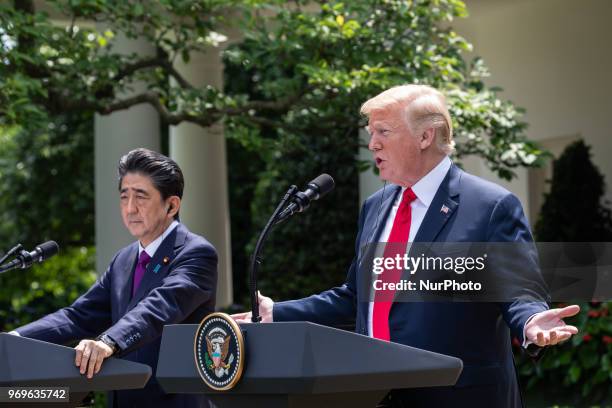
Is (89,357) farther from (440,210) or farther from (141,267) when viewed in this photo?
(440,210)

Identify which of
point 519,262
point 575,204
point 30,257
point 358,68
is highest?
point 358,68

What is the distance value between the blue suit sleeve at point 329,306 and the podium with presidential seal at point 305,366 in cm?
75

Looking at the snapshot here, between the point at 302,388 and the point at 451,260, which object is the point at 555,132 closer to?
the point at 451,260

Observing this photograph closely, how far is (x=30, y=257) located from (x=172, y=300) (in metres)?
0.54

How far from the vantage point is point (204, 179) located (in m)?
11.1

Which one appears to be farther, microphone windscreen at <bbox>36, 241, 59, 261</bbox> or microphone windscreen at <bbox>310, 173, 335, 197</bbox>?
microphone windscreen at <bbox>36, 241, 59, 261</bbox>

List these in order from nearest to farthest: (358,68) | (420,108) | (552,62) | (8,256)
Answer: (420,108) → (8,256) → (358,68) → (552,62)

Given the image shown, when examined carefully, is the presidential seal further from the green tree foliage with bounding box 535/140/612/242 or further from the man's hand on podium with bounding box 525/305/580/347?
the green tree foliage with bounding box 535/140/612/242

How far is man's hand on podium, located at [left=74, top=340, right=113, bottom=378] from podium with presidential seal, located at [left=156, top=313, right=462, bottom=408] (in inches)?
26.1

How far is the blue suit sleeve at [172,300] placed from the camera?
3.73 metres

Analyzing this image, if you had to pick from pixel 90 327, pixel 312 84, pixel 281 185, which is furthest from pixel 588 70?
pixel 90 327

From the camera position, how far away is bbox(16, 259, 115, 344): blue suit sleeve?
164 inches

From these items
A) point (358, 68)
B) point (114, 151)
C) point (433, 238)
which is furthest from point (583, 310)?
point (433, 238)

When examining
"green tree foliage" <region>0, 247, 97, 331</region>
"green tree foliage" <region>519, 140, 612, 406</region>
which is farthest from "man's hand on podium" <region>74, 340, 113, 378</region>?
"green tree foliage" <region>0, 247, 97, 331</region>
